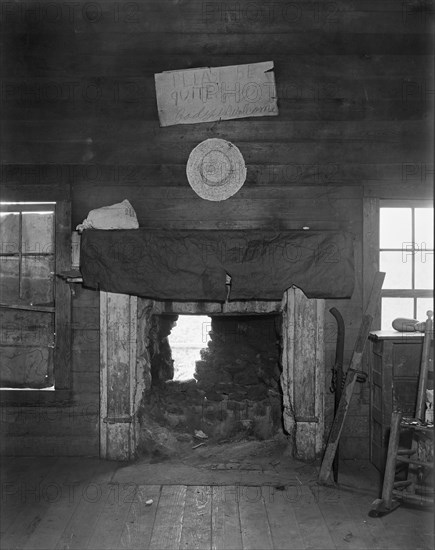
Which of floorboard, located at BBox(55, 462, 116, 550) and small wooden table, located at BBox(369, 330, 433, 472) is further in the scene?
small wooden table, located at BBox(369, 330, 433, 472)

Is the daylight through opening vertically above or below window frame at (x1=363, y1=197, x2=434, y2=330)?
below

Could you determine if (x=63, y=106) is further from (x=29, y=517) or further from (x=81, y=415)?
(x=29, y=517)

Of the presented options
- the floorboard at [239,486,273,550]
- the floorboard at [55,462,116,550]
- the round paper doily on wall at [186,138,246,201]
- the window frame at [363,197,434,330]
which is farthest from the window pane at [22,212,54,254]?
the window frame at [363,197,434,330]

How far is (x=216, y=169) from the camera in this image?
4398mm

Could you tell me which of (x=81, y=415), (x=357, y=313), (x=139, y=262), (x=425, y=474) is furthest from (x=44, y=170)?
(x=425, y=474)

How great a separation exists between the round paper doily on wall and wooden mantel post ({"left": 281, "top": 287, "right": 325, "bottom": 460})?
0.99 metres

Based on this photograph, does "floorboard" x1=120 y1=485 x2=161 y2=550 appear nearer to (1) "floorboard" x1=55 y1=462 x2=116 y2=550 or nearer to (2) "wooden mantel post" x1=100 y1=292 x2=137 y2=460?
(1) "floorboard" x1=55 y1=462 x2=116 y2=550

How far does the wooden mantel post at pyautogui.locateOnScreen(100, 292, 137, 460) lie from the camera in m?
4.39

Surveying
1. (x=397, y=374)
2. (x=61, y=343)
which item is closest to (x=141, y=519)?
(x=61, y=343)

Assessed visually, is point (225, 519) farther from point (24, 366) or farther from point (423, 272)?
point (423, 272)

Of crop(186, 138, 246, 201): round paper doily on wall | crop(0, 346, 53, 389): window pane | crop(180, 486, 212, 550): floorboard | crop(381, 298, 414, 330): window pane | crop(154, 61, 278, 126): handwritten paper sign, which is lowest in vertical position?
crop(180, 486, 212, 550): floorboard

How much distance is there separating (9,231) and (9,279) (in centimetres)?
41

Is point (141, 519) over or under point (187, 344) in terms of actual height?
under

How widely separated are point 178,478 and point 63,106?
3.11 m
